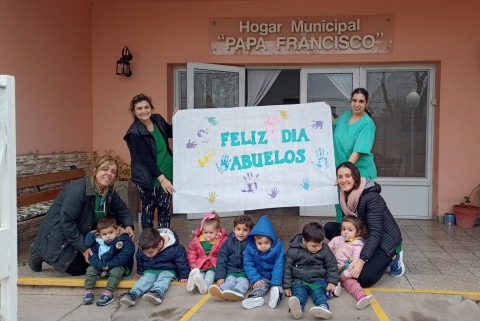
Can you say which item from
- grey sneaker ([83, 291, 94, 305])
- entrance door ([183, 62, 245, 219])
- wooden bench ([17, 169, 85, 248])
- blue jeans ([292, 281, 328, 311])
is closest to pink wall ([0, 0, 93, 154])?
wooden bench ([17, 169, 85, 248])

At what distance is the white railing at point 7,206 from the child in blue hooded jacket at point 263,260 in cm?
173

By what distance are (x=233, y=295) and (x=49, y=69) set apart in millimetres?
4173

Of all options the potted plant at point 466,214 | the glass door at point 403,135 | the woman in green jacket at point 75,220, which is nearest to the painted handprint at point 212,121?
the woman in green jacket at point 75,220

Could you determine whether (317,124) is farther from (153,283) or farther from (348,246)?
(153,283)

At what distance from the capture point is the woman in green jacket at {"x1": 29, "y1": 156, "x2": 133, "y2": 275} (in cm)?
384

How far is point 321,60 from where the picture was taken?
6.55m

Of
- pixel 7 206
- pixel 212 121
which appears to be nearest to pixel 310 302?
pixel 212 121

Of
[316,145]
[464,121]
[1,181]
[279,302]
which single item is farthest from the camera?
[464,121]

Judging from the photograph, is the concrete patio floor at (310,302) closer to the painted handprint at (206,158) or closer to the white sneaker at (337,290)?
the white sneaker at (337,290)

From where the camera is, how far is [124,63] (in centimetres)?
668

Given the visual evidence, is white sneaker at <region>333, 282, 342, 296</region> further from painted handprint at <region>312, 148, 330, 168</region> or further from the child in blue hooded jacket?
painted handprint at <region>312, 148, 330, 168</region>

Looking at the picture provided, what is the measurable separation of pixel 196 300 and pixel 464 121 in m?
4.69

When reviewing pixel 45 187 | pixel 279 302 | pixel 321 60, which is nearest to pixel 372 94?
pixel 321 60

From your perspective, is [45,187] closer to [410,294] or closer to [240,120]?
[240,120]
